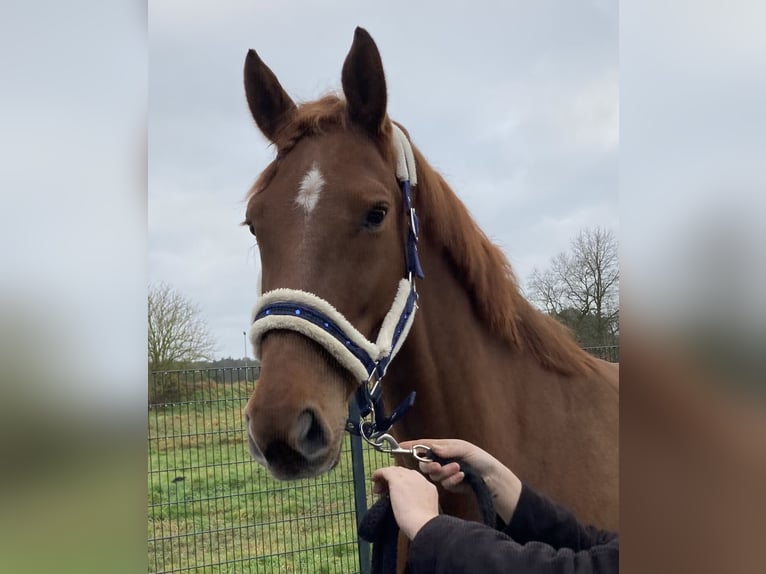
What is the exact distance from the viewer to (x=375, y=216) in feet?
4.20

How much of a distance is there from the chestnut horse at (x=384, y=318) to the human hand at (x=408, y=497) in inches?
6.1

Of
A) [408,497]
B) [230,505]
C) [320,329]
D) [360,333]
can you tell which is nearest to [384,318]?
[360,333]

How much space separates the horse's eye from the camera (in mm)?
1270

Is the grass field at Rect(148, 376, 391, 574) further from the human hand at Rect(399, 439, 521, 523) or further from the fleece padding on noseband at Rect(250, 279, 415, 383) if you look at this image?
the human hand at Rect(399, 439, 521, 523)

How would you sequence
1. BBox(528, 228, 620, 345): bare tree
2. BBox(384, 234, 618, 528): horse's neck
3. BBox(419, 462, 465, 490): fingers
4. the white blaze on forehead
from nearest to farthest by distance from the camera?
BBox(528, 228, 620, 345): bare tree < BBox(419, 462, 465, 490): fingers < the white blaze on forehead < BBox(384, 234, 618, 528): horse's neck

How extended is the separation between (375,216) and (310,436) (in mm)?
492

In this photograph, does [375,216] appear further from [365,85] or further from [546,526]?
[546,526]

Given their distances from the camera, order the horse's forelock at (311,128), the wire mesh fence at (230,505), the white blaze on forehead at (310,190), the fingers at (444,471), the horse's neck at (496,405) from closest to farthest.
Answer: the fingers at (444,471)
the white blaze on forehead at (310,190)
the horse's forelock at (311,128)
the horse's neck at (496,405)
the wire mesh fence at (230,505)

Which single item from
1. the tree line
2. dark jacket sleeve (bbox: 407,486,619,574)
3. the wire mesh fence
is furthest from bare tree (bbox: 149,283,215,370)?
the wire mesh fence

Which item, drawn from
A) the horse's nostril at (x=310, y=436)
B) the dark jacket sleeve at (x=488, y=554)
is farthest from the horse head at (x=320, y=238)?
the dark jacket sleeve at (x=488, y=554)

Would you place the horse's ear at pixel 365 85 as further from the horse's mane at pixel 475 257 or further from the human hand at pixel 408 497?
Answer: the human hand at pixel 408 497

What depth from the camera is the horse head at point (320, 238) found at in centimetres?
111
